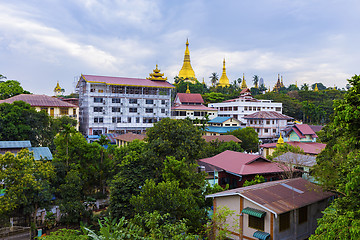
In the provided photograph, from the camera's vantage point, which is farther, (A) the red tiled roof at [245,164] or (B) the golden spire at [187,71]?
(B) the golden spire at [187,71]

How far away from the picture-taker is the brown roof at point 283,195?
1207 centimetres

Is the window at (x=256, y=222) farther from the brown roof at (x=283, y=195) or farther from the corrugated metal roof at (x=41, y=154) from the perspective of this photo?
the corrugated metal roof at (x=41, y=154)

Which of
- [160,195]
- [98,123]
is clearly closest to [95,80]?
[98,123]

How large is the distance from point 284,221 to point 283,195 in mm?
1388

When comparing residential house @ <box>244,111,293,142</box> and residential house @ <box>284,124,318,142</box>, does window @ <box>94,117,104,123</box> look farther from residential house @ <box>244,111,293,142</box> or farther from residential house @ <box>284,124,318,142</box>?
residential house @ <box>284,124,318,142</box>

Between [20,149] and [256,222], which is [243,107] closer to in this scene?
[20,149]

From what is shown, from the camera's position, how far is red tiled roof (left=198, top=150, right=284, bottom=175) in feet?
67.9

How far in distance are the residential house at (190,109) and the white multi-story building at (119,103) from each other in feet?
18.0

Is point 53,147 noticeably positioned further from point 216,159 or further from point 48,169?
point 216,159

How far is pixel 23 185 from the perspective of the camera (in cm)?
1534

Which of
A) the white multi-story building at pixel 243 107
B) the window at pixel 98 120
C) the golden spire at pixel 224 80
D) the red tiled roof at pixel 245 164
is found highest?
the golden spire at pixel 224 80

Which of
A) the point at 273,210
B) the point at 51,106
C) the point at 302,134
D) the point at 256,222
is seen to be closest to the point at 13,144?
the point at 256,222

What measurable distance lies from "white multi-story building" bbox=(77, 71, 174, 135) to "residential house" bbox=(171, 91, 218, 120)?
5.48 m

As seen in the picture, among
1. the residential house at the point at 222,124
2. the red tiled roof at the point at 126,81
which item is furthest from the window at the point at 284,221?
the red tiled roof at the point at 126,81
